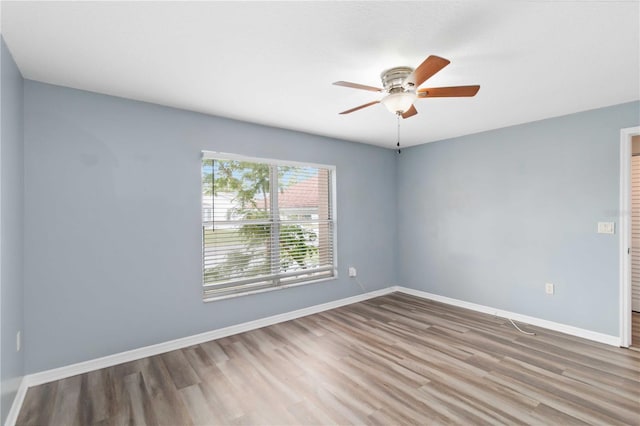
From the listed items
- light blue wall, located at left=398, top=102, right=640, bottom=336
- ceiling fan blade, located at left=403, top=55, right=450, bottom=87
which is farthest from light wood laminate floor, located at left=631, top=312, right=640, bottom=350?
ceiling fan blade, located at left=403, top=55, right=450, bottom=87

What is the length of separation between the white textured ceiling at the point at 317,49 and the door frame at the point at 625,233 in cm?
44

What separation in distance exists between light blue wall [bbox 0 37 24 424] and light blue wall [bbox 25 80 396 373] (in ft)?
0.49

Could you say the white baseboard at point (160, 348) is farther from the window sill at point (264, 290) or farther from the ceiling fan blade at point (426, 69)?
the ceiling fan blade at point (426, 69)

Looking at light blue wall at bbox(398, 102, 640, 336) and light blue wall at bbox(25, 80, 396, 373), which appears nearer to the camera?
light blue wall at bbox(25, 80, 396, 373)

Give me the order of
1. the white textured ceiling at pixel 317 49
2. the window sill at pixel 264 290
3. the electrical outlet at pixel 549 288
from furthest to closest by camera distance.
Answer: the electrical outlet at pixel 549 288 → the window sill at pixel 264 290 → the white textured ceiling at pixel 317 49

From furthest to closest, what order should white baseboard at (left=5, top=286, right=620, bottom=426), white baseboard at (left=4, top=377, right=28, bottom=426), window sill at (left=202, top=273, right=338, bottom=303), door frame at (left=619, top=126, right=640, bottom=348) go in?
window sill at (left=202, top=273, right=338, bottom=303), door frame at (left=619, top=126, right=640, bottom=348), white baseboard at (left=5, top=286, right=620, bottom=426), white baseboard at (left=4, top=377, right=28, bottom=426)

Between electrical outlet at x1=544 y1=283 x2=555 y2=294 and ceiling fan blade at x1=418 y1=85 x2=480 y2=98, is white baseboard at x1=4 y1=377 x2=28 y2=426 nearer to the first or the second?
ceiling fan blade at x1=418 y1=85 x2=480 y2=98

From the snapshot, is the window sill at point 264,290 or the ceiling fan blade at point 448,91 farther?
the window sill at point 264,290

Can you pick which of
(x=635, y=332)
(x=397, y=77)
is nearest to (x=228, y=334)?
(x=397, y=77)

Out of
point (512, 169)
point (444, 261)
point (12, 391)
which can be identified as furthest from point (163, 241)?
point (512, 169)

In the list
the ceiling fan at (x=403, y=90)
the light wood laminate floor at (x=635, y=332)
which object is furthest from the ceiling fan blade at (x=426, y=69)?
the light wood laminate floor at (x=635, y=332)

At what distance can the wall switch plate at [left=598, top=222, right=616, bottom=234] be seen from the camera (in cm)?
311

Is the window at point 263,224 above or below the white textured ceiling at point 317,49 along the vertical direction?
below

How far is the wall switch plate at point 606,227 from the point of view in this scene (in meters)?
3.11
